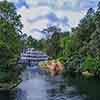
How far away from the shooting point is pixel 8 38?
6012cm

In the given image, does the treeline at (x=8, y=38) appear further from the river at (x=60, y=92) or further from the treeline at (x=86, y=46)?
the treeline at (x=86, y=46)

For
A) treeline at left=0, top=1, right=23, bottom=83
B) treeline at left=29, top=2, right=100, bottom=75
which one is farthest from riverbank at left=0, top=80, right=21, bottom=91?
treeline at left=29, top=2, right=100, bottom=75

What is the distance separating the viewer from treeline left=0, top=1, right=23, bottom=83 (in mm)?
54969

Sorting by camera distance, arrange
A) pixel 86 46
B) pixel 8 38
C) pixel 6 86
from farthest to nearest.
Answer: pixel 86 46, pixel 8 38, pixel 6 86

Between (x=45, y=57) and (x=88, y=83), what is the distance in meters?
71.5

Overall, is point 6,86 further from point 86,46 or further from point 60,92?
point 86,46

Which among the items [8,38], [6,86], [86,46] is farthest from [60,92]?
[86,46]

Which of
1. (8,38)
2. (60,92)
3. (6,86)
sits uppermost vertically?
(8,38)

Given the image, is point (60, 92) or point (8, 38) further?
point (8, 38)

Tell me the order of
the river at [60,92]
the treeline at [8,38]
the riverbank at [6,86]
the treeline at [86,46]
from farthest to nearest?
1. the treeline at [86,46]
2. the treeline at [8,38]
3. the riverbank at [6,86]
4. the river at [60,92]

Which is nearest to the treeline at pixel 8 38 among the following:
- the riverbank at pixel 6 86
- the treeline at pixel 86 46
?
the riverbank at pixel 6 86

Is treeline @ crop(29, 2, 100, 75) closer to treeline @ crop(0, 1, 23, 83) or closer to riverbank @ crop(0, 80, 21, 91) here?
treeline @ crop(0, 1, 23, 83)

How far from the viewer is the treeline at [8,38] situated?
55.0 metres

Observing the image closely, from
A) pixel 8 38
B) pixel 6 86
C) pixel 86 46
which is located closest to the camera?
pixel 6 86
